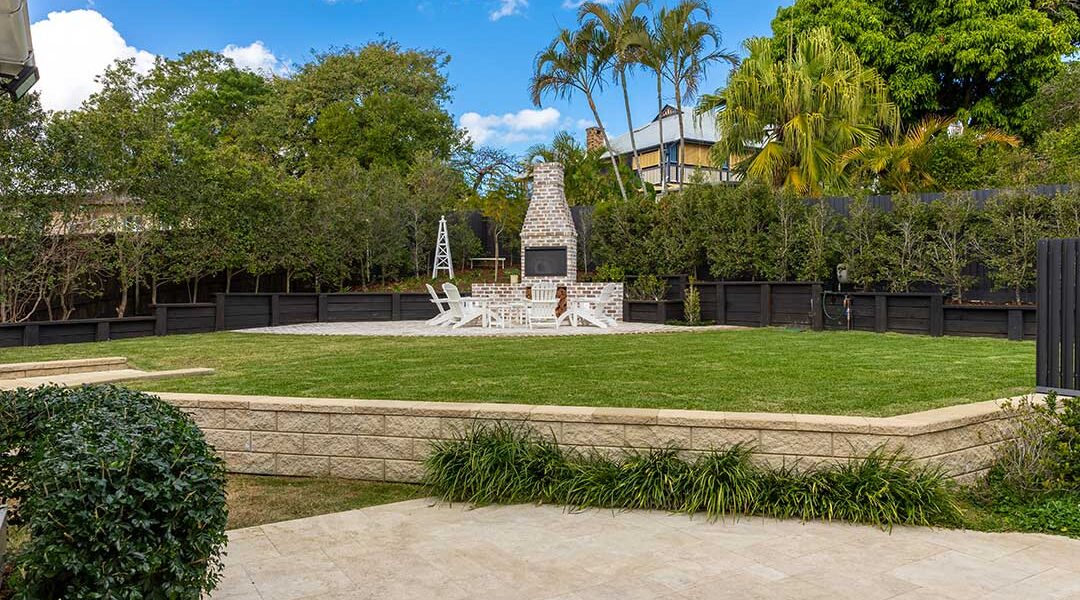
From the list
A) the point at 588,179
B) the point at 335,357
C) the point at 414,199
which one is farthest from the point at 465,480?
the point at 588,179

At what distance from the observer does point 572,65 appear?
18125mm

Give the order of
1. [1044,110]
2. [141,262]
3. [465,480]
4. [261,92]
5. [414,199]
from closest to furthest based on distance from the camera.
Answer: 1. [465,480]
2. [141,262]
3. [414,199]
4. [1044,110]
5. [261,92]

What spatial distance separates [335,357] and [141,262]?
609 centimetres

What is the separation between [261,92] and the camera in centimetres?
2644

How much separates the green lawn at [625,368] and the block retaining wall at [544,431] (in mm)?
564

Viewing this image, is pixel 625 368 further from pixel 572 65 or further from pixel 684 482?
pixel 572 65

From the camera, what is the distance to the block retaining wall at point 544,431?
11.6 ft

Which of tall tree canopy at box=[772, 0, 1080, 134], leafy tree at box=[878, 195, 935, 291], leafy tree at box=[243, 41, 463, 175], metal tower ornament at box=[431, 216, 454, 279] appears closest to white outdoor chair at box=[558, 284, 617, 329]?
metal tower ornament at box=[431, 216, 454, 279]

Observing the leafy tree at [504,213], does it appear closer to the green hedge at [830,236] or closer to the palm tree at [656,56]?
the green hedge at [830,236]

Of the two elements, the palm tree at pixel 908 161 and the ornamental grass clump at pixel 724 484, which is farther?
the palm tree at pixel 908 161

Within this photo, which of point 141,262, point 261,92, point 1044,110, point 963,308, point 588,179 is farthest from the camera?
point 261,92

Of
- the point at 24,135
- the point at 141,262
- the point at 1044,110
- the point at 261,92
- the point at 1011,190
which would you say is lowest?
the point at 141,262

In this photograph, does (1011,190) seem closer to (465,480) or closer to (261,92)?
(465,480)

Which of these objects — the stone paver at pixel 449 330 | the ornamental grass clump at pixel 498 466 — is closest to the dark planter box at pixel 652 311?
the stone paver at pixel 449 330
